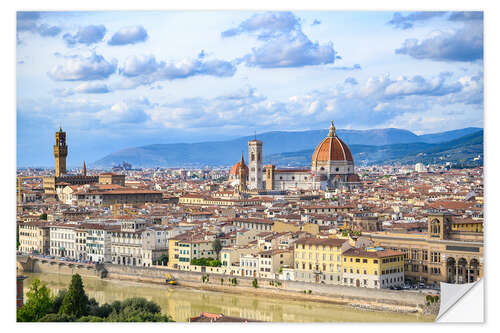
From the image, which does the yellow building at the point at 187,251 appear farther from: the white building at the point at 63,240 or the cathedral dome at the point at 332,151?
the cathedral dome at the point at 332,151

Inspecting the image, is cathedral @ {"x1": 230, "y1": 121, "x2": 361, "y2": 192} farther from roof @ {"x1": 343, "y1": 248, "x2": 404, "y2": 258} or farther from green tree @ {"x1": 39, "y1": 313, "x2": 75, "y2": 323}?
green tree @ {"x1": 39, "y1": 313, "x2": 75, "y2": 323}

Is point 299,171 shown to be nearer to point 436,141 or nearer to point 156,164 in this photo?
point 436,141

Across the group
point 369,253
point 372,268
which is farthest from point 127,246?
point 372,268

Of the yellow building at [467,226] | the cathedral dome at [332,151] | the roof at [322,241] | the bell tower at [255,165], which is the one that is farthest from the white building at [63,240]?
the cathedral dome at [332,151]

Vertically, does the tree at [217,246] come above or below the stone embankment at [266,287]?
above
